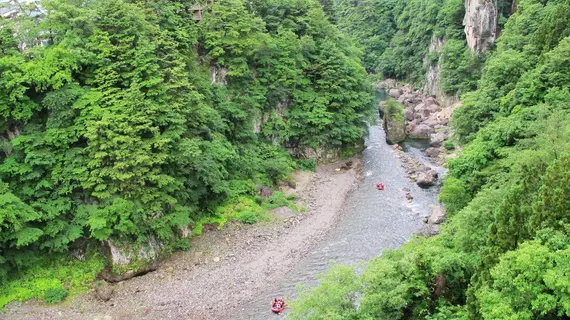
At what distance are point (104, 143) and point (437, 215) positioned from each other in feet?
79.0

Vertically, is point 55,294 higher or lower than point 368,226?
higher

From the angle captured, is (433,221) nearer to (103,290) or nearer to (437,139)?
(437,139)

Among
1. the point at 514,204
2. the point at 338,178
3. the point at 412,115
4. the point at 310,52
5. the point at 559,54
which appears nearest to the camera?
the point at 514,204

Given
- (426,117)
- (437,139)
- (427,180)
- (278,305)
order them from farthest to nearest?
(426,117) → (437,139) → (427,180) → (278,305)

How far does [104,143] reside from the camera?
990 inches

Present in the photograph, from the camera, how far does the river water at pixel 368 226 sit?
26.4 m

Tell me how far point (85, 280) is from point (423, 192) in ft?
91.1

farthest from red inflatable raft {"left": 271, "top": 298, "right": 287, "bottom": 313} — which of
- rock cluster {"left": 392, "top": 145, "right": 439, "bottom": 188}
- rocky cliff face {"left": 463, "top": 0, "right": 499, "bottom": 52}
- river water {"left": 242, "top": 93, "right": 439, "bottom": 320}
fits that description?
rocky cliff face {"left": 463, "top": 0, "right": 499, "bottom": 52}

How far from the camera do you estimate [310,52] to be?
4616cm

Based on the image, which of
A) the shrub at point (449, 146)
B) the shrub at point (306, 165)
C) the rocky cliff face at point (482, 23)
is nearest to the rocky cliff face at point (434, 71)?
the rocky cliff face at point (482, 23)

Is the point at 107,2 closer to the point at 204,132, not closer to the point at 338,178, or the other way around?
the point at 204,132

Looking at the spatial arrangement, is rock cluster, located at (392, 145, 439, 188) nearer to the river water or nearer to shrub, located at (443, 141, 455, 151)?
the river water

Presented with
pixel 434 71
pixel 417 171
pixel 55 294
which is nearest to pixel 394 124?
pixel 417 171

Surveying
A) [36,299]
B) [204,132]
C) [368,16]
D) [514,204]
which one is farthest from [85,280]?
[368,16]
